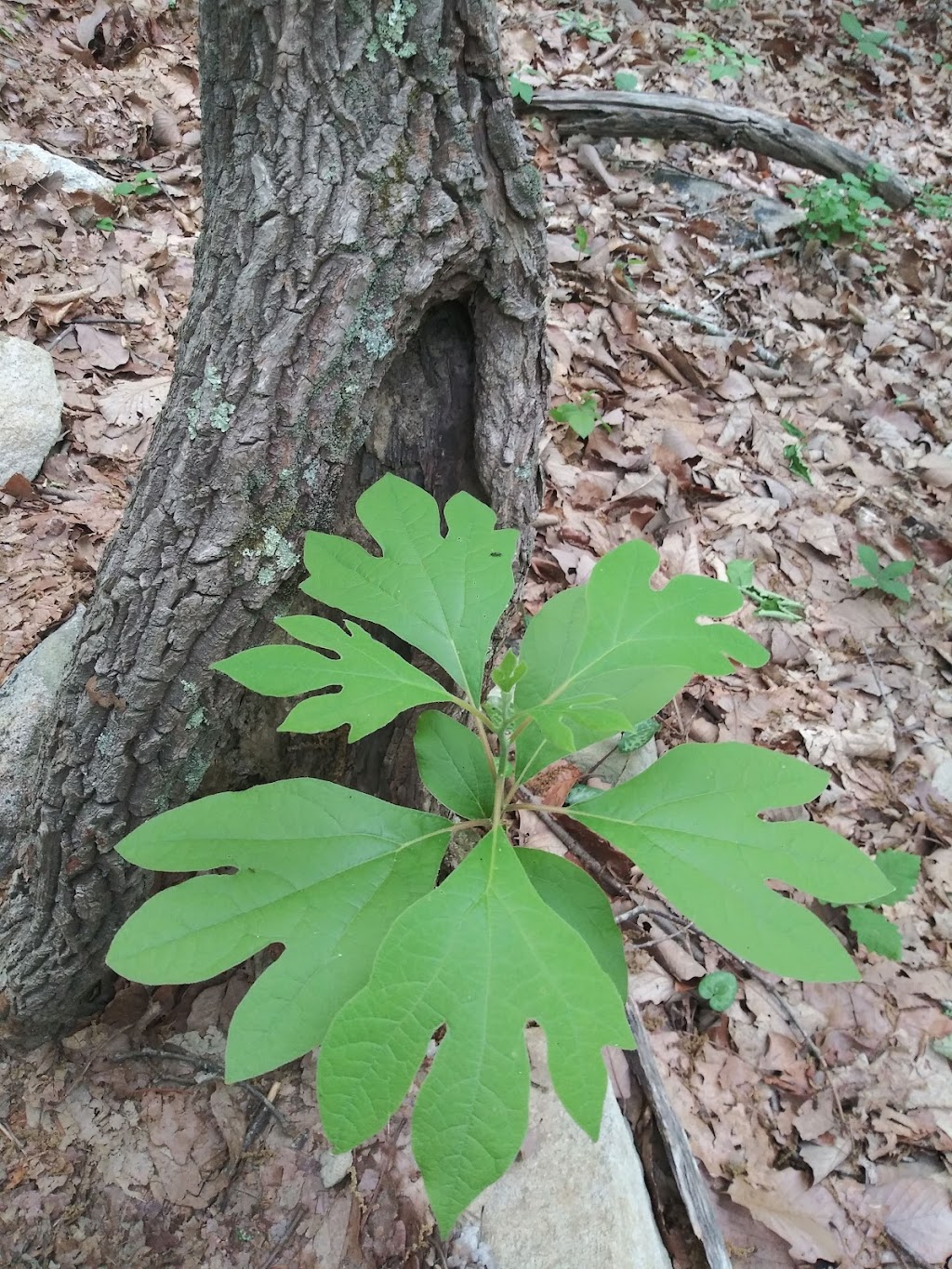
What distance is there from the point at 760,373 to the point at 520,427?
2.87m

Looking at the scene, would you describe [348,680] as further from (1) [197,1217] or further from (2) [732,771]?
(1) [197,1217]

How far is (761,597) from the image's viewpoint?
317 centimetres

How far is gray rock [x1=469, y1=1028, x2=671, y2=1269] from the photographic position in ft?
5.21

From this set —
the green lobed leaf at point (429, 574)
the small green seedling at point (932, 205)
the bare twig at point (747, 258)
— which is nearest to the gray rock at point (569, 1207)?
the green lobed leaf at point (429, 574)

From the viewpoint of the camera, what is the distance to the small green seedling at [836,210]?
4.62 meters

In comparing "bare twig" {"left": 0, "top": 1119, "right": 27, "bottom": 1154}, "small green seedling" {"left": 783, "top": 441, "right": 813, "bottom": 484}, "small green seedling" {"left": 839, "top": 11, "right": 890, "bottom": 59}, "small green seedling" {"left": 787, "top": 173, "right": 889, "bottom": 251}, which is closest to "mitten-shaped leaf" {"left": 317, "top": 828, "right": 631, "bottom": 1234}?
"bare twig" {"left": 0, "top": 1119, "right": 27, "bottom": 1154}

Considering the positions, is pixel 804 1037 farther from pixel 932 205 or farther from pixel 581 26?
pixel 581 26

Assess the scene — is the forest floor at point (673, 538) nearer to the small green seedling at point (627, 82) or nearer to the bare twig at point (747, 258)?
the bare twig at point (747, 258)

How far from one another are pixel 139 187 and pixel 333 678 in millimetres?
3423

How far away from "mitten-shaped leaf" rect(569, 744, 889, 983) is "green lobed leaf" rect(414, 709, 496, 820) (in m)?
0.20

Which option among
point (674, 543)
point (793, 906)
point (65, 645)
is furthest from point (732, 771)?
point (674, 543)

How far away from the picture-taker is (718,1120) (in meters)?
2.04

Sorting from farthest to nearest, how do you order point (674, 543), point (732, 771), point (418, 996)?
1. point (674, 543)
2. point (732, 771)
3. point (418, 996)

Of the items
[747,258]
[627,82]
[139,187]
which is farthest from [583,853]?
[627,82]
